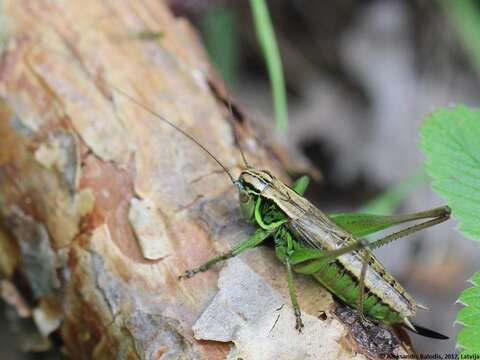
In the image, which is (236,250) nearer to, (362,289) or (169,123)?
(362,289)

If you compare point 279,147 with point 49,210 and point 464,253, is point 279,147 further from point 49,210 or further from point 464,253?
point 464,253

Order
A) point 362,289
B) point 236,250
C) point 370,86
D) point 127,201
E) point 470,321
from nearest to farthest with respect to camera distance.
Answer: point 470,321 < point 362,289 < point 236,250 < point 127,201 < point 370,86

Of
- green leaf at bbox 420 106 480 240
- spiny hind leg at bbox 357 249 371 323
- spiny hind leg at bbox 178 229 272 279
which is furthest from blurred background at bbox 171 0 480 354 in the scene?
spiny hind leg at bbox 357 249 371 323

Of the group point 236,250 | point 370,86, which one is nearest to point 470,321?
point 236,250

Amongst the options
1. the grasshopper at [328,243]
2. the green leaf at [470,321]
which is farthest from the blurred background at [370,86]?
the green leaf at [470,321]

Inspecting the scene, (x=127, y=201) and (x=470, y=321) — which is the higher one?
(x=127, y=201)

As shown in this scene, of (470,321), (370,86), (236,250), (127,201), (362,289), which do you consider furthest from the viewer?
(370,86)
